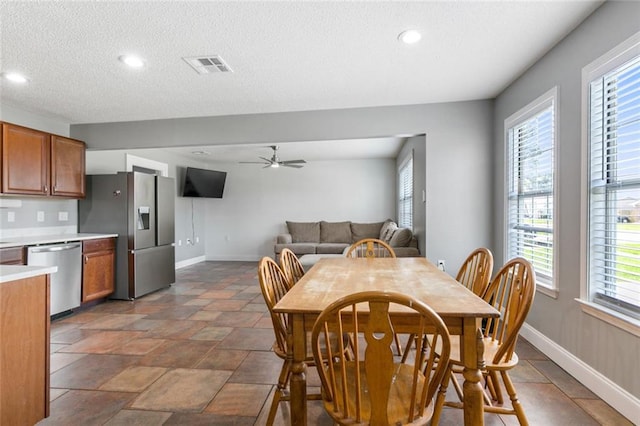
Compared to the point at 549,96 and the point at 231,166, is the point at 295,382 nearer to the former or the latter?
the point at 549,96

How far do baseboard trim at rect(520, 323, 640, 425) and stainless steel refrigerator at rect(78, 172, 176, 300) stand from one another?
181 inches

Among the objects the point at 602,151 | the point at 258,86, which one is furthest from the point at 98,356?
the point at 602,151

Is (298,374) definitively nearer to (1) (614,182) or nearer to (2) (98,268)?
(1) (614,182)

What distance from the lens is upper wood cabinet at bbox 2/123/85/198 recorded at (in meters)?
3.26

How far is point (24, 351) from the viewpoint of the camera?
5.27 feet

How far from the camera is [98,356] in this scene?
263cm

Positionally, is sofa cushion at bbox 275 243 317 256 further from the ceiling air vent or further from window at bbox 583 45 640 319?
window at bbox 583 45 640 319

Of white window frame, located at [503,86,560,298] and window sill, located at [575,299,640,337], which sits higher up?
white window frame, located at [503,86,560,298]

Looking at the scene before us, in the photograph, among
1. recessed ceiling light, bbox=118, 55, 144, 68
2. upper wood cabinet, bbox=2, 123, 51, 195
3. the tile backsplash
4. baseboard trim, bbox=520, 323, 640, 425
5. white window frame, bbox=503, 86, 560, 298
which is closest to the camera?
baseboard trim, bbox=520, 323, 640, 425

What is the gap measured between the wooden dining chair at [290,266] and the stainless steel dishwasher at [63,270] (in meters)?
2.62

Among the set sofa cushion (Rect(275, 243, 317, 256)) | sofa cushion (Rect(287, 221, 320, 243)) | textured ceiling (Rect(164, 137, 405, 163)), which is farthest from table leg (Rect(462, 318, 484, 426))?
sofa cushion (Rect(287, 221, 320, 243))

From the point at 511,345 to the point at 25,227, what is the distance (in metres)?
4.86

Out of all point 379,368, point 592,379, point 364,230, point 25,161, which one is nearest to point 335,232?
point 364,230

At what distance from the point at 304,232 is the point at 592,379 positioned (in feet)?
18.7
